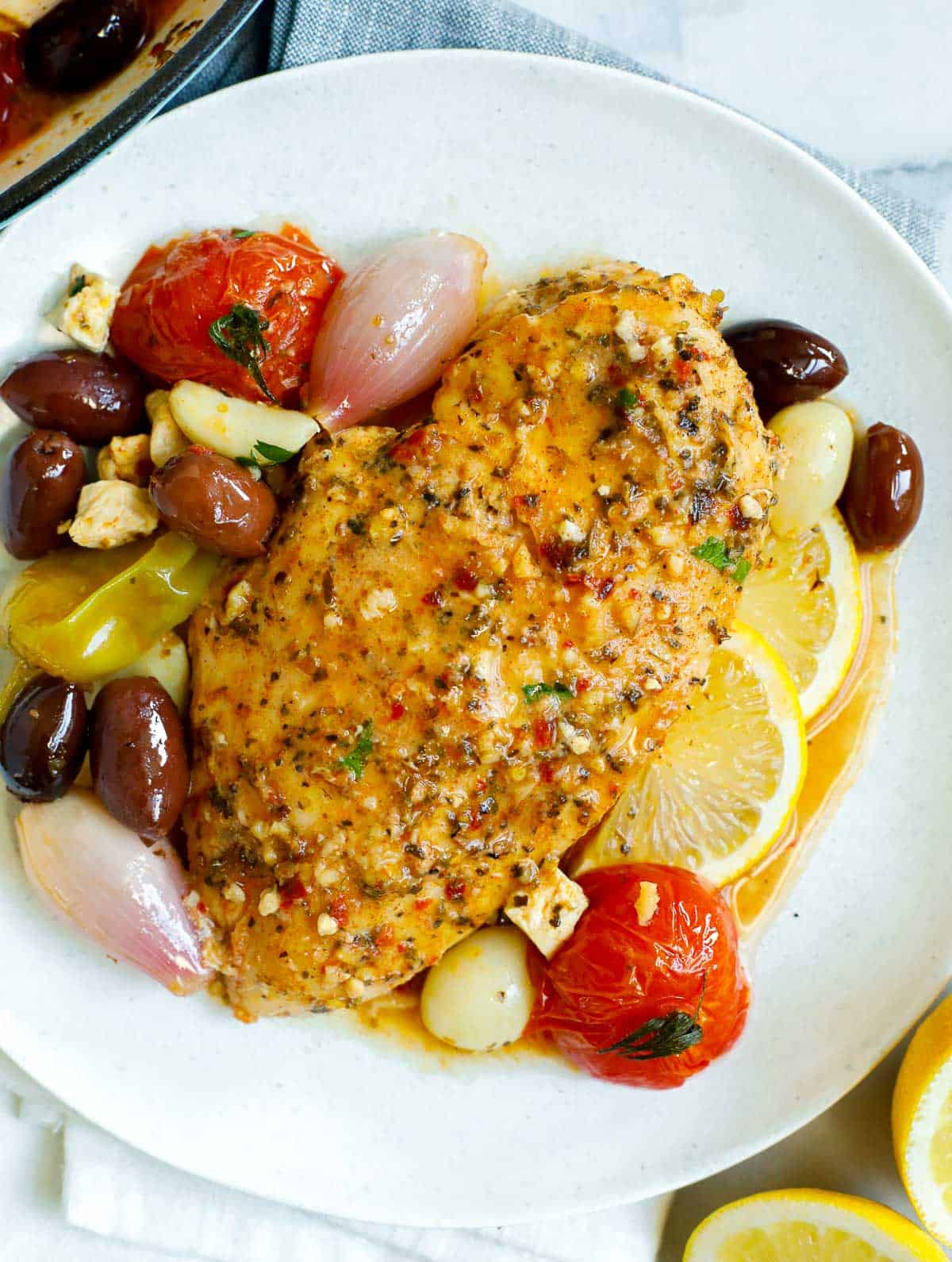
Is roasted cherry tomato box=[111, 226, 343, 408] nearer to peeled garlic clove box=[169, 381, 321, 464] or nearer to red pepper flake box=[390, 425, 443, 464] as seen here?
peeled garlic clove box=[169, 381, 321, 464]

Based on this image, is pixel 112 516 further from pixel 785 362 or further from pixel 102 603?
pixel 785 362

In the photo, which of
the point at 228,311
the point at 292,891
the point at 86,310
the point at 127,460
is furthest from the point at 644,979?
the point at 86,310

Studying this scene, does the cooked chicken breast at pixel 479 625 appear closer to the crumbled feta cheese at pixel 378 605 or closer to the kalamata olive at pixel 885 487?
the crumbled feta cheese at pixel 378 605

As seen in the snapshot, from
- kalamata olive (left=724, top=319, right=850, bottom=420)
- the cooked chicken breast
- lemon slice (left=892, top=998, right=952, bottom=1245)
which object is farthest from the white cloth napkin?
kalamata olive (left=724, top=319, right=850, bottom=420)

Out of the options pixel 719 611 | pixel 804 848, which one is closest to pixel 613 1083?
pixel 804 848

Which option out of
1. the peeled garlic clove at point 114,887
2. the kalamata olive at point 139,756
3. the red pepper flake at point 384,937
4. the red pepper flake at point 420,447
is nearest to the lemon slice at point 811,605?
the red pepper flake at point 420,447
